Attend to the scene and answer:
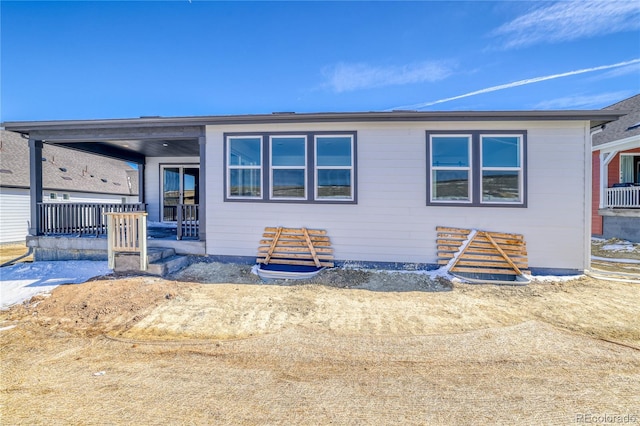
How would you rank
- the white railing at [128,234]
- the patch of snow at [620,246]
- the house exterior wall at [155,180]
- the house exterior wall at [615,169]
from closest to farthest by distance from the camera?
the white railing at [128,234], the patch of snow at [620,246], the house exterior wall at [155,180], the house exterior wall at [615,169]

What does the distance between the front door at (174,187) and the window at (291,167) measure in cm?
466

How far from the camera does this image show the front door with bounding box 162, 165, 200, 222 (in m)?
10.3

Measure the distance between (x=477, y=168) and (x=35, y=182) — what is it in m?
11.1

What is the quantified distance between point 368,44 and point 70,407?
13073 millimetres

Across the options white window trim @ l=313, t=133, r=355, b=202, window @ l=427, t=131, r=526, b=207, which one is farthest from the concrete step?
window @ l=427, t=131, r=526, b=207

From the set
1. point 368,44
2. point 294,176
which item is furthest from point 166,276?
point 368,44

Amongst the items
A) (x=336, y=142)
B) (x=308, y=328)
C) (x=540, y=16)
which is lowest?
(x=308, y=328)

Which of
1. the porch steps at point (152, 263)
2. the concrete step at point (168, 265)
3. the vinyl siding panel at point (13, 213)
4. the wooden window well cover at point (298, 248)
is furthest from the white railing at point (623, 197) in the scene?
the vinyl siding panel at point (13, 213)

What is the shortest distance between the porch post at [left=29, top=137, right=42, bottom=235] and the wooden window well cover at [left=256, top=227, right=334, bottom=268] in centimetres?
605

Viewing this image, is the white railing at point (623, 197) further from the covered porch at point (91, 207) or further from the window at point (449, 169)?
the covered porch at point (91, 207)

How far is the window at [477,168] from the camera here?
5.90m

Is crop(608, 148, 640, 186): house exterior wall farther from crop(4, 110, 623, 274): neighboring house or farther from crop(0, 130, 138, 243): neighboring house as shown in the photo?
crop(0, 130, 138, 243): neighboring house

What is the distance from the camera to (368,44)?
11.1m

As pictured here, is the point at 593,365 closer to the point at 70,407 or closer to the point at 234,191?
the point at 70,407
